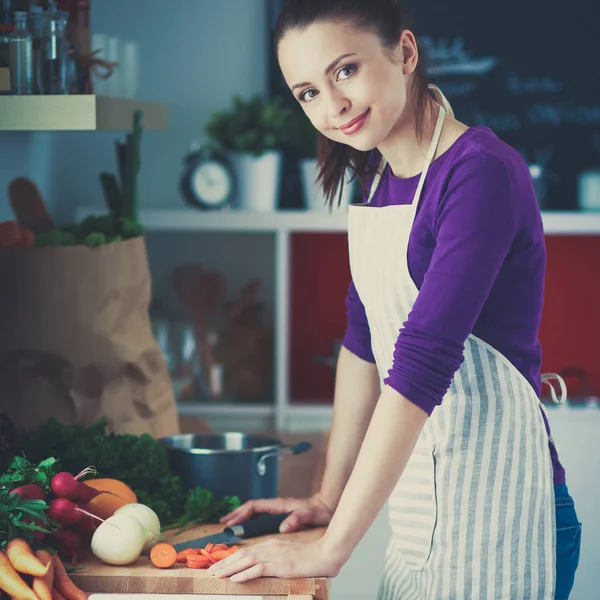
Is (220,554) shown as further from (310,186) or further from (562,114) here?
(562,114)

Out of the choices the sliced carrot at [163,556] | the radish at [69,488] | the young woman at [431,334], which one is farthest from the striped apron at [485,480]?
the radish at [69,488]

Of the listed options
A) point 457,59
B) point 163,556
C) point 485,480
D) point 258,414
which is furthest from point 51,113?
point 457,59

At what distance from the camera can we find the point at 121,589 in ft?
4.05

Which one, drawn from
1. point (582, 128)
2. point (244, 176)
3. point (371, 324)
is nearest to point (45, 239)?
point (371, 324)

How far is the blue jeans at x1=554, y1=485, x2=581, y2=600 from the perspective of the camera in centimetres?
134

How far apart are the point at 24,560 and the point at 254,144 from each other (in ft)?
6.81

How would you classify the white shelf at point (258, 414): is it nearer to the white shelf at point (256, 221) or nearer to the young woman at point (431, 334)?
the white shelf at point (256, 221)

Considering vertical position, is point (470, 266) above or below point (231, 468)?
above

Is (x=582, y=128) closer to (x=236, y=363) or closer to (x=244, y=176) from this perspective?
(x=244, y=176)

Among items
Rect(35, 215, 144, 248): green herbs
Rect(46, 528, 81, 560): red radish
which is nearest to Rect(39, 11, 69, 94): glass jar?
Rect(35, 215, 144, 248): green herbs

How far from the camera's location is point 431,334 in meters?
1.15

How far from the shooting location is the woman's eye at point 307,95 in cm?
125

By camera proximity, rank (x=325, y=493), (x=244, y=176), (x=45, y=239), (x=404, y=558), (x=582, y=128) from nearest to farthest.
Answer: (x=404, y=558) < (x=325, y=493) < (x=45, y=239) < (x=244, y=176) < (x=582, y=128)

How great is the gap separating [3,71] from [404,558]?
36.6 inches
